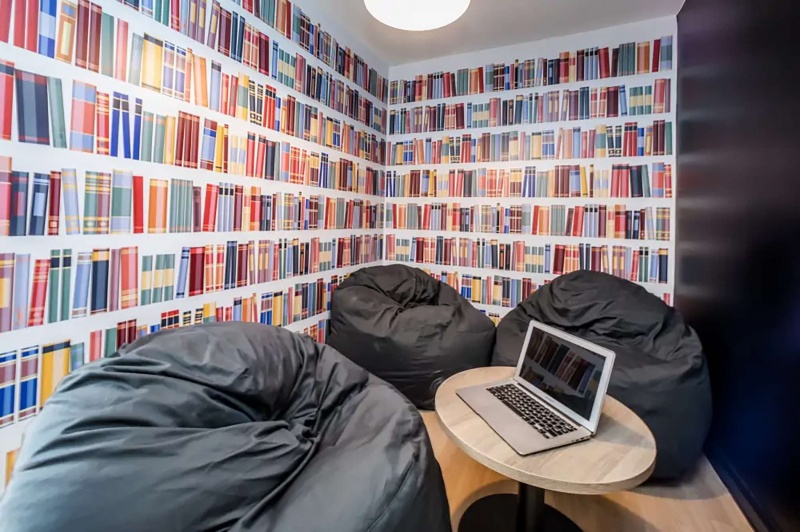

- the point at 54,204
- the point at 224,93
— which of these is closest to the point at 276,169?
the point at 224,93

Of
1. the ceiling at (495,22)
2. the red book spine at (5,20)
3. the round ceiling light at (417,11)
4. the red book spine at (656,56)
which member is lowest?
the red book spine at (5,20)

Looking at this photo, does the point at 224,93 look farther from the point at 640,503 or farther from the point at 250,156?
the point at 640,503

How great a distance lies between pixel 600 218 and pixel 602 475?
197cm

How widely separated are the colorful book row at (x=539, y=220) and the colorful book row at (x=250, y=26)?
3.36 feet

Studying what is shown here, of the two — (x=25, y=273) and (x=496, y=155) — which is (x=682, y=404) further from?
(x=25, y=273)

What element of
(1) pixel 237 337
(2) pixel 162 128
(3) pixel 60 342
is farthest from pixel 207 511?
(2) pixel 162 128

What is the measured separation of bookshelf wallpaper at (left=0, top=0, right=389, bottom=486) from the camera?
1.20 metres

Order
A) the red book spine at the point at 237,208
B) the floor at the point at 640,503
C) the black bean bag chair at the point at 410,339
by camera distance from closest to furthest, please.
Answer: the floor at the point at 640,503, the red book spine at the point at 237,208, the black bean bag chair at the point at 410,339

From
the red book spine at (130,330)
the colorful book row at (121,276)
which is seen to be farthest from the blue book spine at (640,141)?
the red book spine at (130,330)

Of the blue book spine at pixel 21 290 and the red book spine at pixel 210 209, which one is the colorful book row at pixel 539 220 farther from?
the blue book spine at pixel 21 290

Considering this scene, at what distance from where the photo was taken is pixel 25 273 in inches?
47.3

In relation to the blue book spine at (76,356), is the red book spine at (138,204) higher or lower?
higher

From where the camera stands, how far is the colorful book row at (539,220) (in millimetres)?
2455

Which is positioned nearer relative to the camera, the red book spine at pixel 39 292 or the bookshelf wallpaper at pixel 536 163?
the red book spine at pixel 39 292
